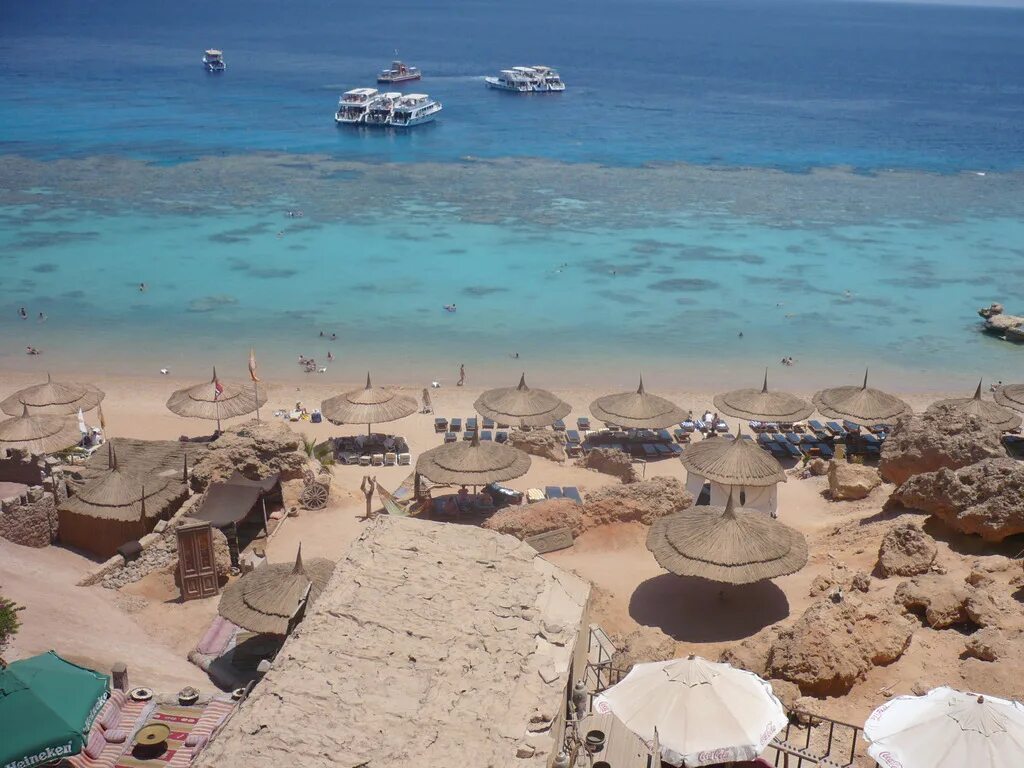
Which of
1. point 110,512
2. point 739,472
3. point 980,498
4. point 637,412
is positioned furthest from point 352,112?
point 980,498

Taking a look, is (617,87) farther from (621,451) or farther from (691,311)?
(621,451)

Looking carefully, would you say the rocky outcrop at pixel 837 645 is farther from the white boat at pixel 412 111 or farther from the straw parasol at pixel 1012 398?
the white boat at pixel 412 111

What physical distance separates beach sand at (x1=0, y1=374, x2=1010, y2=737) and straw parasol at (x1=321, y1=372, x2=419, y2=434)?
2174 mm

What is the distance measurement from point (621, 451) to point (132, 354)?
56.8 feet

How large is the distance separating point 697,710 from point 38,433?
16.0 meters

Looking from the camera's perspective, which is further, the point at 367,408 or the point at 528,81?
the point at 528,81

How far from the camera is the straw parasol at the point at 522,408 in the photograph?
2127 centimetres

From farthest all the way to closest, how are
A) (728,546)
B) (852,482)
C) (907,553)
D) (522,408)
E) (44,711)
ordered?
(522,408) < (852,482) < (728,546) < (907,553) < (44,711)

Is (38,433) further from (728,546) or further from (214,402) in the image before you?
(728,546)

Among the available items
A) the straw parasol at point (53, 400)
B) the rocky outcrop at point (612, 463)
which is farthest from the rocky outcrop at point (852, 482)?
the straw parasol at point (53, 400)

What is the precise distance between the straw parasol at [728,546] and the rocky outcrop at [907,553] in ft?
3.52

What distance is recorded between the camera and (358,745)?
7.68 metres

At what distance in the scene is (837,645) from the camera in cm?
1065

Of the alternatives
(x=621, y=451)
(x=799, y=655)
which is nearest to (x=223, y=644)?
(x=799, y=655)
